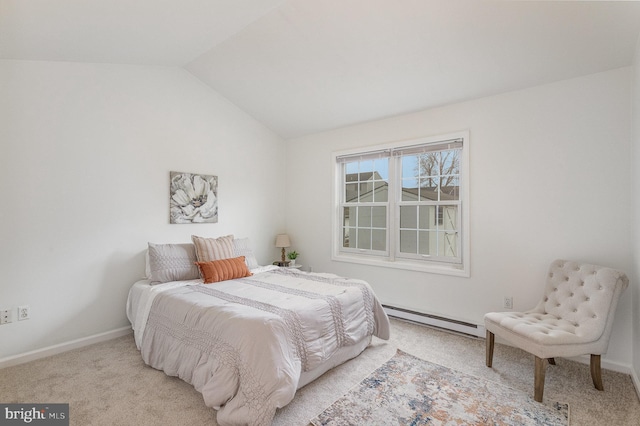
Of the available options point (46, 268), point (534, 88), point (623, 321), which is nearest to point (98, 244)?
point (46, 268)

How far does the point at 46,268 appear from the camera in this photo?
2.77m

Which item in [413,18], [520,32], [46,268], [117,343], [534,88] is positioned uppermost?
[413,18]

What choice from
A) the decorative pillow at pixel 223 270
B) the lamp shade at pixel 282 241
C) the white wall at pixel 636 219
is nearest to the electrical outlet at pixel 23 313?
the decorative pillow at pixel 223 270

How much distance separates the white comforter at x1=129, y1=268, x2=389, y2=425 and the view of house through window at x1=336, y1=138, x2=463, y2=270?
1.16 meters

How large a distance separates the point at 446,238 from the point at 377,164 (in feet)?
4.18

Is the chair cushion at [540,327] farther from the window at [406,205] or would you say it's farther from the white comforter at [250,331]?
the white comforter at [250,331]

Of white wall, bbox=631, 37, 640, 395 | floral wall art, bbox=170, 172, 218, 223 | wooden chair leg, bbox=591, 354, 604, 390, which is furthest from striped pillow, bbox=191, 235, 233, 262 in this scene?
white wall, bbox=631, 37, 640, 395

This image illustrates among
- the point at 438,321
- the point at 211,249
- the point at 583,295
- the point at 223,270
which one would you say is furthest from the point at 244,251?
the point at 583,295

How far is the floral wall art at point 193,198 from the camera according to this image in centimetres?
363

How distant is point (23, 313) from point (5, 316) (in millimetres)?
109

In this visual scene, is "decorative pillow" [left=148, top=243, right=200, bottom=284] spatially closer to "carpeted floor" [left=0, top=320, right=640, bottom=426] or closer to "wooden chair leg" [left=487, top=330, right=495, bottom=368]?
"carpeted floor" [left=0, top=320, right=640, bottom=426]

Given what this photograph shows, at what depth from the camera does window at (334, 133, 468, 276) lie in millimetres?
3455

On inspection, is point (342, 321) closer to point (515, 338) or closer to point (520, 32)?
point (515, 338)

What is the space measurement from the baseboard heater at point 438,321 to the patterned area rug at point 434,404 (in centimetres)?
85
